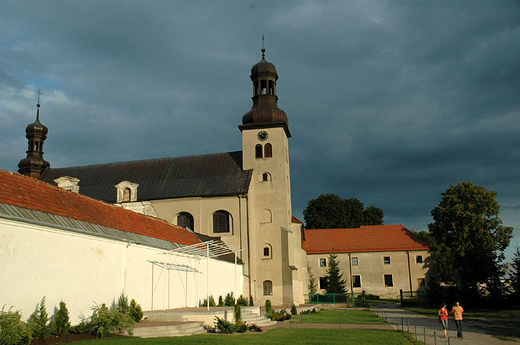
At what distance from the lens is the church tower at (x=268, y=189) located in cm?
3425

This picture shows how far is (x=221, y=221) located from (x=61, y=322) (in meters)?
21.9

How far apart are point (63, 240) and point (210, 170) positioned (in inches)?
919

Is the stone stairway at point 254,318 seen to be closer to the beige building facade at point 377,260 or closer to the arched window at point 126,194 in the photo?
the arched window at point 126,194

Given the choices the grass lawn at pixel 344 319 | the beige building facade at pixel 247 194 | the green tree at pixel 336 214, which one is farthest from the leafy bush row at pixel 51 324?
the green tree at pixel 336 214

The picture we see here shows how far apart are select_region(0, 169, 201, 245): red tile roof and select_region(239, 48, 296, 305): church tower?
12186mm

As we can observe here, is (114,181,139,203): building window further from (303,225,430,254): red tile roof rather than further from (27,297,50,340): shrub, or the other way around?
(303,225,430,254): red tile roof

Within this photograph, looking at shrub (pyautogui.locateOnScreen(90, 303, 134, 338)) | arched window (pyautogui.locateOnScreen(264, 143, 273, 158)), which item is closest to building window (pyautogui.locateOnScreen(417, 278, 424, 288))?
arched window (pyautogui.locateOnScreen(264, 143, 273, 158))

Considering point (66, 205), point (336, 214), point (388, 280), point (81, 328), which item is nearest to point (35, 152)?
point (66, 205)

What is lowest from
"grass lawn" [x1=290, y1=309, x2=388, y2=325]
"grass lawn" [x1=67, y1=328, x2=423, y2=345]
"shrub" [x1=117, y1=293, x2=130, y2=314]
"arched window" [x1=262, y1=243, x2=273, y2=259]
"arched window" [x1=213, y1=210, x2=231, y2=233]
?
"grass lawn" [x1=290, y1=309, x2=388, y2=325]

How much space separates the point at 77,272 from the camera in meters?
15.5

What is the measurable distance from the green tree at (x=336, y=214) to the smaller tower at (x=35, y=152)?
131ft

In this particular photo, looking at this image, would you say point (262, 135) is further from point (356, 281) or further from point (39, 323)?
point (39, 323)

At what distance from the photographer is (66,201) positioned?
17156mm

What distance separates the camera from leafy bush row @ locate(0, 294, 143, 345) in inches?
447
